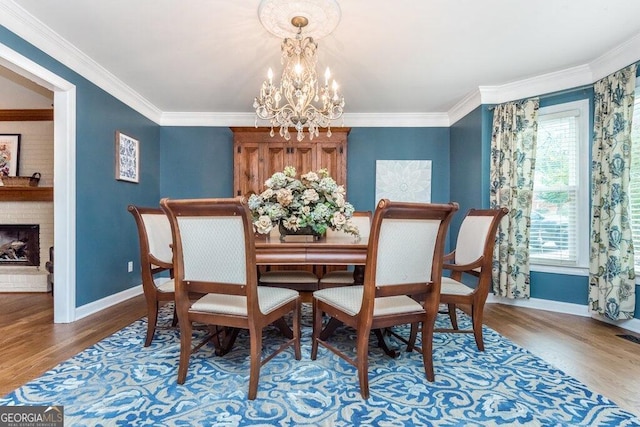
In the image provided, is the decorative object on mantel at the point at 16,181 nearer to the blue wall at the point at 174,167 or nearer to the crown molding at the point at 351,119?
the blue wall at the point at 174,167

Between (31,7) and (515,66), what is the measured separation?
385 cm

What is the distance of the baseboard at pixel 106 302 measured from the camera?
2.86 metres

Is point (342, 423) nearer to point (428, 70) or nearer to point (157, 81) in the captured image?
point (428, 70)

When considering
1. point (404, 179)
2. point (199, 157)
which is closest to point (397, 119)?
point (404, 179)

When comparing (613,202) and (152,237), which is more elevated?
(613,202)

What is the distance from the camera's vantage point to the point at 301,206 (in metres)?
2.20

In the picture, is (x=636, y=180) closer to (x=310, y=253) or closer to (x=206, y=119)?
(x=310, y=253)

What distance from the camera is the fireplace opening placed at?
404cm

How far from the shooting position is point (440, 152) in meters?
4.48

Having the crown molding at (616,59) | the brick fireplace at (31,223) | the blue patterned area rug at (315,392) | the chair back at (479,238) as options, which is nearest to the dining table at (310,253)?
the blue patterned area rug at (315,392)

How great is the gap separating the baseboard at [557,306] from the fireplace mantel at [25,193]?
5272mm

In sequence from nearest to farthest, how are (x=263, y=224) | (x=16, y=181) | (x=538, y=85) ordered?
(x=263, y=224), (x=538, y=85), (x=16, y=181)

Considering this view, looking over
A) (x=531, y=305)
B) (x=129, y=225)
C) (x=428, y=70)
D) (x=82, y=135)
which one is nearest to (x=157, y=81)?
(x=82, y=135)

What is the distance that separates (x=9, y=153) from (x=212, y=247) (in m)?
4.27
